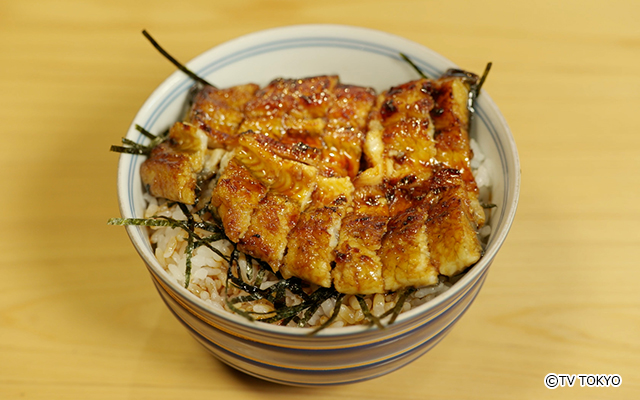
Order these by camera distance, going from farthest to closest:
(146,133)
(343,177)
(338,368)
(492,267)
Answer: (492,267), (146,133), (343,177), (338,368)

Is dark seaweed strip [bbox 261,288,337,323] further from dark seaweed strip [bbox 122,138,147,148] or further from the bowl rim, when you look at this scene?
dark seaweed strip [bbox 122,138,147,148]

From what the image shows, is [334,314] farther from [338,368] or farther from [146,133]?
[146,133]

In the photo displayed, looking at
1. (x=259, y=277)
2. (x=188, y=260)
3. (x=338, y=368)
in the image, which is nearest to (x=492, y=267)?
(x=338, y=368)

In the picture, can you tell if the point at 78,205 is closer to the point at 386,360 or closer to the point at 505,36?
the point at 386,360

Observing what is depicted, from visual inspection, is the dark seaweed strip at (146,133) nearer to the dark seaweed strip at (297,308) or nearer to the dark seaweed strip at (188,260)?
the dark seaweed strip at (188,260)

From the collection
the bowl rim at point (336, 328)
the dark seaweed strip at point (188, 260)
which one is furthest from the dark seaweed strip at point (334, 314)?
the dark seaweed strip at point (188, 260)

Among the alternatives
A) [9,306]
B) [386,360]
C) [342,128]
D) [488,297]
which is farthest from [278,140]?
[9,306]

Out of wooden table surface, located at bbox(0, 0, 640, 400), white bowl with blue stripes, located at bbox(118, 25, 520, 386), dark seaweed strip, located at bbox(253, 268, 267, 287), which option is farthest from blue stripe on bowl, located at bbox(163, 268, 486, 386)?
wooden table surface, located at bbox(0, 0, 640, 400)
